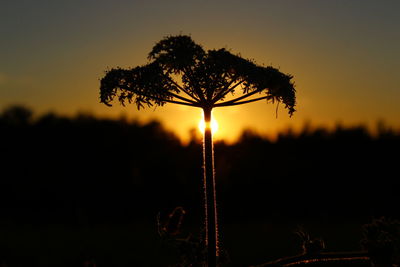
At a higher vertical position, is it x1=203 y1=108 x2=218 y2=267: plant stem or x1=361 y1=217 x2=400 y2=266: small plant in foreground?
x1=203 y1=108 x2=218 y2=267: plant stem

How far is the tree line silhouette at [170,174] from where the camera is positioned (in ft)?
134

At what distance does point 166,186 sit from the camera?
42188mm

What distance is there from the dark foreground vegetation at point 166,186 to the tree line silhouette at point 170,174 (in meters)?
0.10

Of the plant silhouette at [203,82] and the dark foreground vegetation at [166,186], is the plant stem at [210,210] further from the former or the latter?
the dark foreground vegetation at [166,186]

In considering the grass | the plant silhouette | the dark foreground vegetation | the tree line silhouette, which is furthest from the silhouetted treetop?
the tree line silhouette

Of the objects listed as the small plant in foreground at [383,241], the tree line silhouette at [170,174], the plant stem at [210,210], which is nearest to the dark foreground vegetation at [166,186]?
the tree line silhouette at [170,174]

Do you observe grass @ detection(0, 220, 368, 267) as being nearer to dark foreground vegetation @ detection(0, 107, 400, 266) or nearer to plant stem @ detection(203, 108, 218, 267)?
dark foreground vegetation @ detection(0, 107, 400, 266)

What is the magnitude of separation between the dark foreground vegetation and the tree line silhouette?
101 millimetres

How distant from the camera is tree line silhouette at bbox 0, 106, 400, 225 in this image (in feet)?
134

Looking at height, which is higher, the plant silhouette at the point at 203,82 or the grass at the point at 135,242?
the plant silhouette at the point at 203,82

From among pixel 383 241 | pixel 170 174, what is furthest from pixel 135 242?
pixel 383 241

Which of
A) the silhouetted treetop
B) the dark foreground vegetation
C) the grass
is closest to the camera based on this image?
the silhouetted treetop

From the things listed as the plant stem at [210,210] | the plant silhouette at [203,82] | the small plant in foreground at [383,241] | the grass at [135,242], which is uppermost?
the plant silhouette at [203,82]

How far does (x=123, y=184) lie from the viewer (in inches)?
1788
